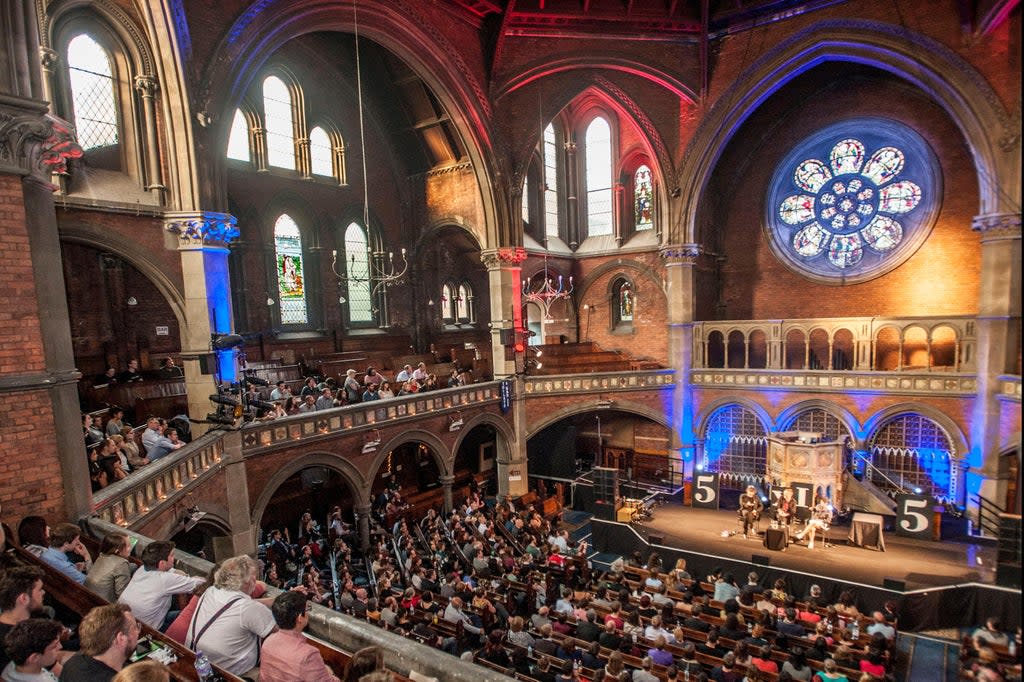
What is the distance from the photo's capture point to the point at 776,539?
14750 millimetres

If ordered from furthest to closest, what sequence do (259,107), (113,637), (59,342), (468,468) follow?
(468,468)
(259,107)
(59,342)
(113,637)

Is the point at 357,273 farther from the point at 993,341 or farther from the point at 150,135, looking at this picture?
the point at 993,341

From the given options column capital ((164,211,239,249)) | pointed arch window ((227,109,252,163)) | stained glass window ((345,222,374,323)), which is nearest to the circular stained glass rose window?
stained glass window ((345,222,374,323))

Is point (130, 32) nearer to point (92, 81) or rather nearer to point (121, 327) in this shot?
point (92, 81)

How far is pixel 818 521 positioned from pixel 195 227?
16400 millimetres

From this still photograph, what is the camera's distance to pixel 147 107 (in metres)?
12.1

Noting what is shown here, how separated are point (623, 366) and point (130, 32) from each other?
17.9 meters

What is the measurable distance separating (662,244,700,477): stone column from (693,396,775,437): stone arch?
330mm

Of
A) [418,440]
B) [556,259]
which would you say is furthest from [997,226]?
[418,440]

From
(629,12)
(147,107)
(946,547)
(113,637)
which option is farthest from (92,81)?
(946,547)

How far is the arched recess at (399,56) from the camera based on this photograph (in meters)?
12.2

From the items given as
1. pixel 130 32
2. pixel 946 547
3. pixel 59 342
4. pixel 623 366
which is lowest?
pixel 946 547

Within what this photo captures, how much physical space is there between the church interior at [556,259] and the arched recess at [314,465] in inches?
3.1

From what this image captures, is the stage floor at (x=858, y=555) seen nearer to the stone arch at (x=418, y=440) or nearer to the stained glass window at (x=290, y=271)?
the stone arch at (x=418, y=440)
